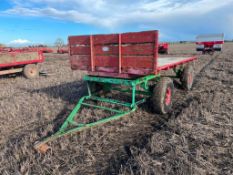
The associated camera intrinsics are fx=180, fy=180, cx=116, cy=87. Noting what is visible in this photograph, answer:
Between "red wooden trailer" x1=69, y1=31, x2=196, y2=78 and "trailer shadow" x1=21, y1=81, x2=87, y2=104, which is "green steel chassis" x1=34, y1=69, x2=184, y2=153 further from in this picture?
"trailer shadow" x1=21, y1=81, x2=87, y2=104

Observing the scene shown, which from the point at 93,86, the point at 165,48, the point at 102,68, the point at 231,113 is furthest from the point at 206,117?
the point at 165,48

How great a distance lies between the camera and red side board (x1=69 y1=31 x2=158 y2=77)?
319 cm

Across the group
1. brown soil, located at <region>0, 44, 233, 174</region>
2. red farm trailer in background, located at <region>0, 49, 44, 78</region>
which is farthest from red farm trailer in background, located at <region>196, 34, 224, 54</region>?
red farm trailer in background, located at <region>0, 49, 44, 78</region>

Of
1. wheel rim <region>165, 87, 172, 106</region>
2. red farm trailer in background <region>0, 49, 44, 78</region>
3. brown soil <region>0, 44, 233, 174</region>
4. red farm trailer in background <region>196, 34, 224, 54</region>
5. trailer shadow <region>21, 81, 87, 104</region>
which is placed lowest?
brown soil <region>0, 44, 233, 174</region>

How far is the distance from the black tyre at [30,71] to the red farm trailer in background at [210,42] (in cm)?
1668

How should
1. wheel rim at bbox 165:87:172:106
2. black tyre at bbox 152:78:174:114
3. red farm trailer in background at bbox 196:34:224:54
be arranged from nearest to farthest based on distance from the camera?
black tyre at bbox 152:78:174:114, wheel rim at bbox 165:87:172:106, red farm trailer in background at bbox 196:34:224:54

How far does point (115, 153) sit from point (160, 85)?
72.9 inches

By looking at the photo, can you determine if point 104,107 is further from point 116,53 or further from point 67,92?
point 67,92

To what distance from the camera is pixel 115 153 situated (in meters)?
2.63

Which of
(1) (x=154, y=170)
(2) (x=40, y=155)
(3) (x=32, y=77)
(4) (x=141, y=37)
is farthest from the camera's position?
(3) (x=32, y=77)

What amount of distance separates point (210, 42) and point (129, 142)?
1900 centimetres

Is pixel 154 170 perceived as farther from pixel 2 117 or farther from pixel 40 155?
pixel 2 117

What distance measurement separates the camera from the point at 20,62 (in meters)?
7.98

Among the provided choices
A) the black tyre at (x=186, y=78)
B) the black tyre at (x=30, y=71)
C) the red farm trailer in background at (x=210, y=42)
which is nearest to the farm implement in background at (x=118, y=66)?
the black tyre at (x=186, y=78)
